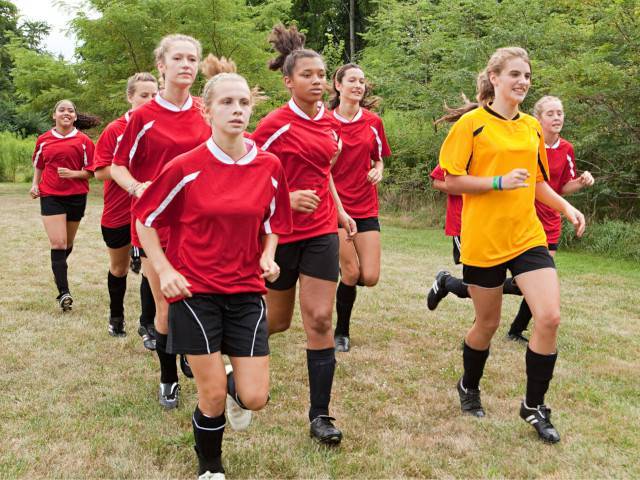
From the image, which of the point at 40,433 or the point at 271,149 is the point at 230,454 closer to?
the point at 40,433

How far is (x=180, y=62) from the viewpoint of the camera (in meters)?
4.55

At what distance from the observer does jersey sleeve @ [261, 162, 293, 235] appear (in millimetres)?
3714

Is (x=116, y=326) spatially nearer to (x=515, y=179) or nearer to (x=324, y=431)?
(x=324, y=431)

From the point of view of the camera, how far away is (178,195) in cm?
342

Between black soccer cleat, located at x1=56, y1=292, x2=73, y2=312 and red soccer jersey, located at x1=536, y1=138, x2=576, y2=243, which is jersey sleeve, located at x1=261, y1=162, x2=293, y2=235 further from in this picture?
black soccer cleat, located at x1=56, y1=292, x2=73, y2=312

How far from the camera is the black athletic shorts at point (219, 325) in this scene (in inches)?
134

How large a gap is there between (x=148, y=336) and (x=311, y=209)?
2.79 m

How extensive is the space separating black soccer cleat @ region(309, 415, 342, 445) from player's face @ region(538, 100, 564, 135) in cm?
357

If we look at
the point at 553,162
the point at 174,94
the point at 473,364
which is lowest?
the point at 473,364

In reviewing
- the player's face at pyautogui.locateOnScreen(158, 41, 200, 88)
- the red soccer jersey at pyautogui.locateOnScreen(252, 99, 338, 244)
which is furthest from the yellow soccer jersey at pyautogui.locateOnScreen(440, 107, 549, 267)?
the player's face at pyautogui.locateOnScreen(158, 41, 200, 88)

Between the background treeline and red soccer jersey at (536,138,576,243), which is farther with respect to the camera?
the background treeline

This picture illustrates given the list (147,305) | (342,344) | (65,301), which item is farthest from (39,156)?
(342,344)

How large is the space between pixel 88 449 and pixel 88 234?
1143 centimetres

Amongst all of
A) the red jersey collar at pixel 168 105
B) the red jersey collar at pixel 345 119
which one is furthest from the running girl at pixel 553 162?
the red jersey collar at pixel 168 105
